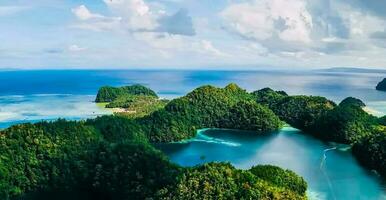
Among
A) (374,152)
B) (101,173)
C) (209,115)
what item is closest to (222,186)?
(101,173)

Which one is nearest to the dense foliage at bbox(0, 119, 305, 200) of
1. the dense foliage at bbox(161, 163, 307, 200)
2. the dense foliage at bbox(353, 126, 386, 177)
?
the dense foliage at bbox(161, 163, 307, 200)

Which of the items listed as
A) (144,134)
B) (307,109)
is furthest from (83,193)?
(307,109)

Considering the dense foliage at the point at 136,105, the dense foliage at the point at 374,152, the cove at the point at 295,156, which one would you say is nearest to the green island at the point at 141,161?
the dense foliage at the point at 374,152

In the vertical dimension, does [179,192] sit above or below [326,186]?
above

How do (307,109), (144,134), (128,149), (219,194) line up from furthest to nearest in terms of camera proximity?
(307,109) → (144,134) → (128,149) → (219,194)

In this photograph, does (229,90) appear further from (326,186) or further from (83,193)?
(83,193)

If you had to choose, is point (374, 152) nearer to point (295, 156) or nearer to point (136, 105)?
point (295, 156)
